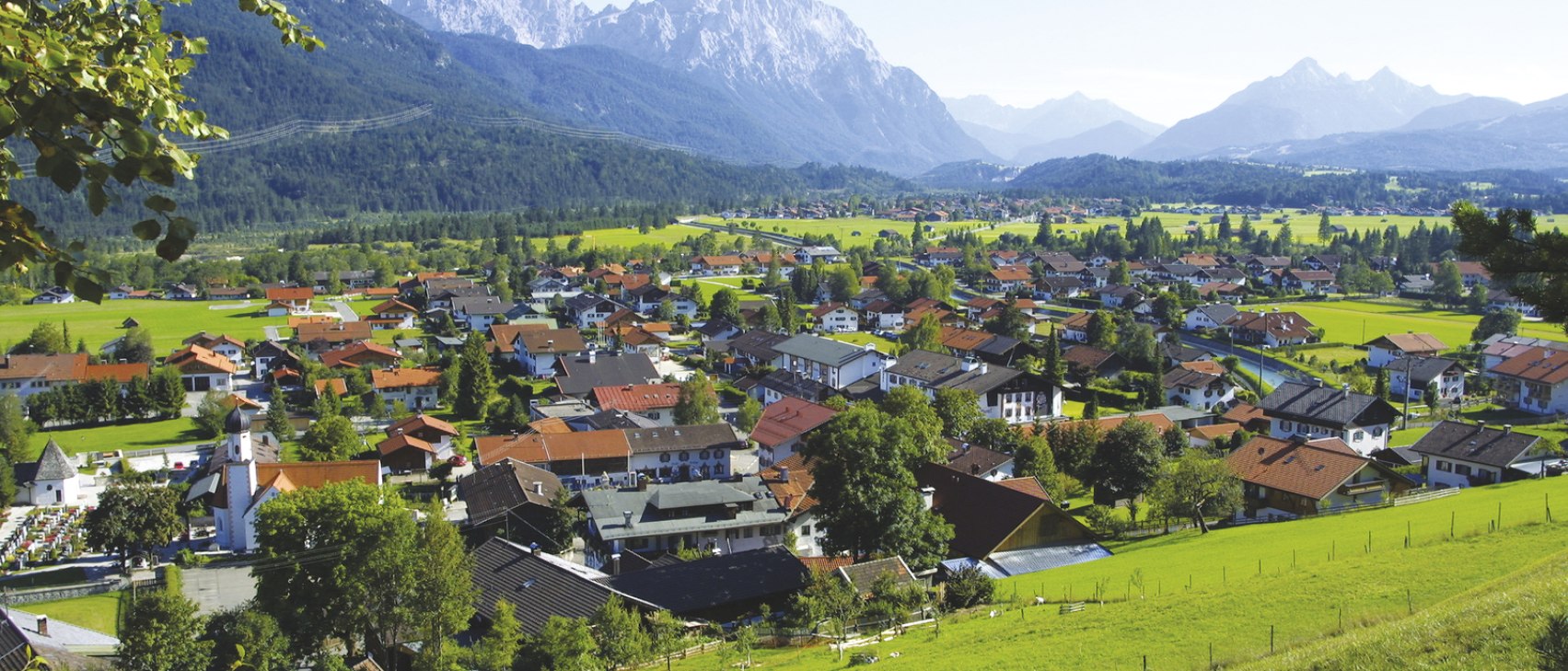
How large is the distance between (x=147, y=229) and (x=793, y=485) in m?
24.5

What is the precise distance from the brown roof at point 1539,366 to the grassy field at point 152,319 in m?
57.6

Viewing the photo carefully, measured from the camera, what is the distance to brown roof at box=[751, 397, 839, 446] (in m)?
32.1

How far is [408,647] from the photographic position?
1886cm

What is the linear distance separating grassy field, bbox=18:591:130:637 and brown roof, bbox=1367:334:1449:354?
49.5 meters

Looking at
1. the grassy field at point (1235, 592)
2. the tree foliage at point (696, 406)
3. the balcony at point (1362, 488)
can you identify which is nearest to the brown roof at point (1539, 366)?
the balcony at point (1362, 488)

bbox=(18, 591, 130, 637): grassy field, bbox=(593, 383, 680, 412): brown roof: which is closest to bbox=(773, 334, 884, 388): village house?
bbox=(593, 383, 680, 412): brown roof

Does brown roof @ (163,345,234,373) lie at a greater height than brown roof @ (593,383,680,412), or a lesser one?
greater

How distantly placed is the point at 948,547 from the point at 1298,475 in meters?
9.34

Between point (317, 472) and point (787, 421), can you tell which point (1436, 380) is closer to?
point (787, 421)

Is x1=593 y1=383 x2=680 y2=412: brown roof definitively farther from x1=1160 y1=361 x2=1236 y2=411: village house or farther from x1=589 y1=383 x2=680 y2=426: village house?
x1=1160 y1=361 x2=1236 y2=411: village house

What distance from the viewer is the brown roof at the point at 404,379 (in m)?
40.4

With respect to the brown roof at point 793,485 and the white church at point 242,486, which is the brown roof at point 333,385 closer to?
the white church at point 242,486

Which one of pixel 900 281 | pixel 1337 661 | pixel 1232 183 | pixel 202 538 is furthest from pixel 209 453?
pixel 1232 183

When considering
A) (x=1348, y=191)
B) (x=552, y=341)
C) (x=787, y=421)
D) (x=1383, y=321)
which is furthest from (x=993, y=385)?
(x=1348, y=191)
